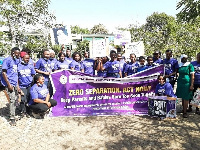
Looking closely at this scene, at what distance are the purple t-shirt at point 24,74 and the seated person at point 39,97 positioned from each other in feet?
0.96

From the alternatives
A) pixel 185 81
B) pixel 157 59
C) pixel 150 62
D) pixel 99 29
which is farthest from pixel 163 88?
pixel 99 29

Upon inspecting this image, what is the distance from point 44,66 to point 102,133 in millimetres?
3006

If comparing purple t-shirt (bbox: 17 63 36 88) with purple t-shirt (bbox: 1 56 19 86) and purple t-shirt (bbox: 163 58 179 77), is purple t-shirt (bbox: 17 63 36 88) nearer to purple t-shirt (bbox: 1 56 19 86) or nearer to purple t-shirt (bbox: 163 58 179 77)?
purple t-shirt (bbox: 1 56 19 86)

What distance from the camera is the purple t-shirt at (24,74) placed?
19.5 ft

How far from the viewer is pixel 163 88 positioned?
6.15m

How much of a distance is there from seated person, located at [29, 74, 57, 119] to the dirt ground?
36 cm

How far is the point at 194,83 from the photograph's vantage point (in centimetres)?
628

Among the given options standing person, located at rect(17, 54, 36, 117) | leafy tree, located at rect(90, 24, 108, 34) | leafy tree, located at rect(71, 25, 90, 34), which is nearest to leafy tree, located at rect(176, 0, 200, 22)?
standing person, located at rect(17, 54, 36, 117)

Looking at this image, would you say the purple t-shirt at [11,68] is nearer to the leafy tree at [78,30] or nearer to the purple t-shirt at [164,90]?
the purple t-shirt at [164,90]

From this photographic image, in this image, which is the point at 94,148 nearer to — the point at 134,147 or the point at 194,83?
the point at 134,147

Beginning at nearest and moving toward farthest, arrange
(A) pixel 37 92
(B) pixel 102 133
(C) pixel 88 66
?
1. (B) pixel 102 133
2. (A) pixel 37 92
3. (C) pixel 88 66

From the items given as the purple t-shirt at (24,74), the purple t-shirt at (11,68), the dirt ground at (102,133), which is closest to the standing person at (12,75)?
the purple t-shirt at (11,68)

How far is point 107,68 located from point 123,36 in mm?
4103

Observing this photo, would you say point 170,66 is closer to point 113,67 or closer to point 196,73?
point 196,73
